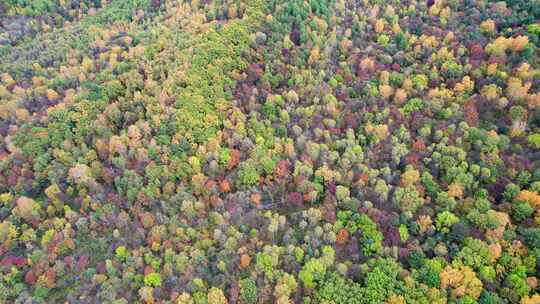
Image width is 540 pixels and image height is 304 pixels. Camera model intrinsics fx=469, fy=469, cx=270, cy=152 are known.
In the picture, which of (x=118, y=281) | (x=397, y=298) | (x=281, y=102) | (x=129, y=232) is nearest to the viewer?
(x=397, y=298)

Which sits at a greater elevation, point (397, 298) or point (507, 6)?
point (507, 6)

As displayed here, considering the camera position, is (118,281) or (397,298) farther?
(118,281)

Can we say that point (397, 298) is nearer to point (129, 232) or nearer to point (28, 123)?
point (129, 232)

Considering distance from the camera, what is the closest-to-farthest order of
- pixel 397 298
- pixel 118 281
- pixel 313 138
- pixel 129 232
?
pixel 397 298, pixel 118 281, pixel 129 232, pixel 313 138

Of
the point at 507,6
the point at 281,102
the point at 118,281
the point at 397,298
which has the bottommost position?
the point at 118,281

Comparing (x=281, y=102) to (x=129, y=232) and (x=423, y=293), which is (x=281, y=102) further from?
(x=423, y=293)

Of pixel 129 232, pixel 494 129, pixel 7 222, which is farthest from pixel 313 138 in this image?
pixel 7 222
